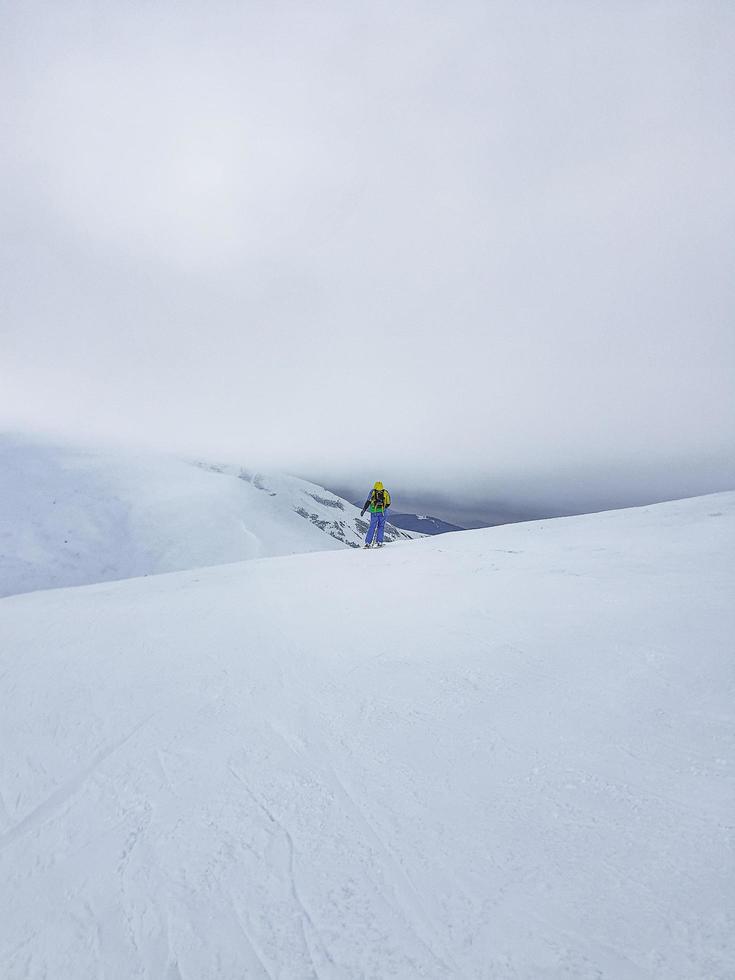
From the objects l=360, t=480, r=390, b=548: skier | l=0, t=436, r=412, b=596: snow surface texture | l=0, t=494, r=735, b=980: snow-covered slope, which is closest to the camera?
l=0, t=494, r=735, b=980: snow-covered slope

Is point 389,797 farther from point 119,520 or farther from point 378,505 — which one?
point 119,520

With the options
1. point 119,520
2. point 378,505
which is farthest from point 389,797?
point 119,520

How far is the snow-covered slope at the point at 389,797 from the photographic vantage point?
235cm

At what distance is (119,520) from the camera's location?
35.6m

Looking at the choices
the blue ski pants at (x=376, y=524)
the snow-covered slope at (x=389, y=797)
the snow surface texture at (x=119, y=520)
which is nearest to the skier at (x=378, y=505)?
the blue ski pants at (x=376, y=524)

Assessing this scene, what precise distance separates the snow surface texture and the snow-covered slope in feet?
85.5

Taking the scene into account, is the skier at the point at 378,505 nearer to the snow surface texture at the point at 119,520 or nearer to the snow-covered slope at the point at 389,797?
the snow-covered slope at the point at 389,797

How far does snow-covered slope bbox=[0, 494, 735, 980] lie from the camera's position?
2352 millimetres

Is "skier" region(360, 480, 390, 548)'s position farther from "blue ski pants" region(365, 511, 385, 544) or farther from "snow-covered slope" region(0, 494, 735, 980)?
"snow-covered slope" region(0, 494, 735, 980)

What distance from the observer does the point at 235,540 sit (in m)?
35.9

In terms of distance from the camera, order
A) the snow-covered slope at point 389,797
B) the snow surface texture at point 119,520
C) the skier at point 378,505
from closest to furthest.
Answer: the snow-covered slope at point 389,797 → the skier at point 378,505 → the snow surface texture at point 119,520

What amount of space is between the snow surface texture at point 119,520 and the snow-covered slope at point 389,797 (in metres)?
26.1

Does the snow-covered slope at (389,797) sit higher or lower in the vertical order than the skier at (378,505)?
lower

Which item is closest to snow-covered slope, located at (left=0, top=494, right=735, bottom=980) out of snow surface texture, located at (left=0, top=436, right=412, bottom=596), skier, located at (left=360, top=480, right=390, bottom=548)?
skier, located at (left=360, top=480, right=390, bottom=548)
